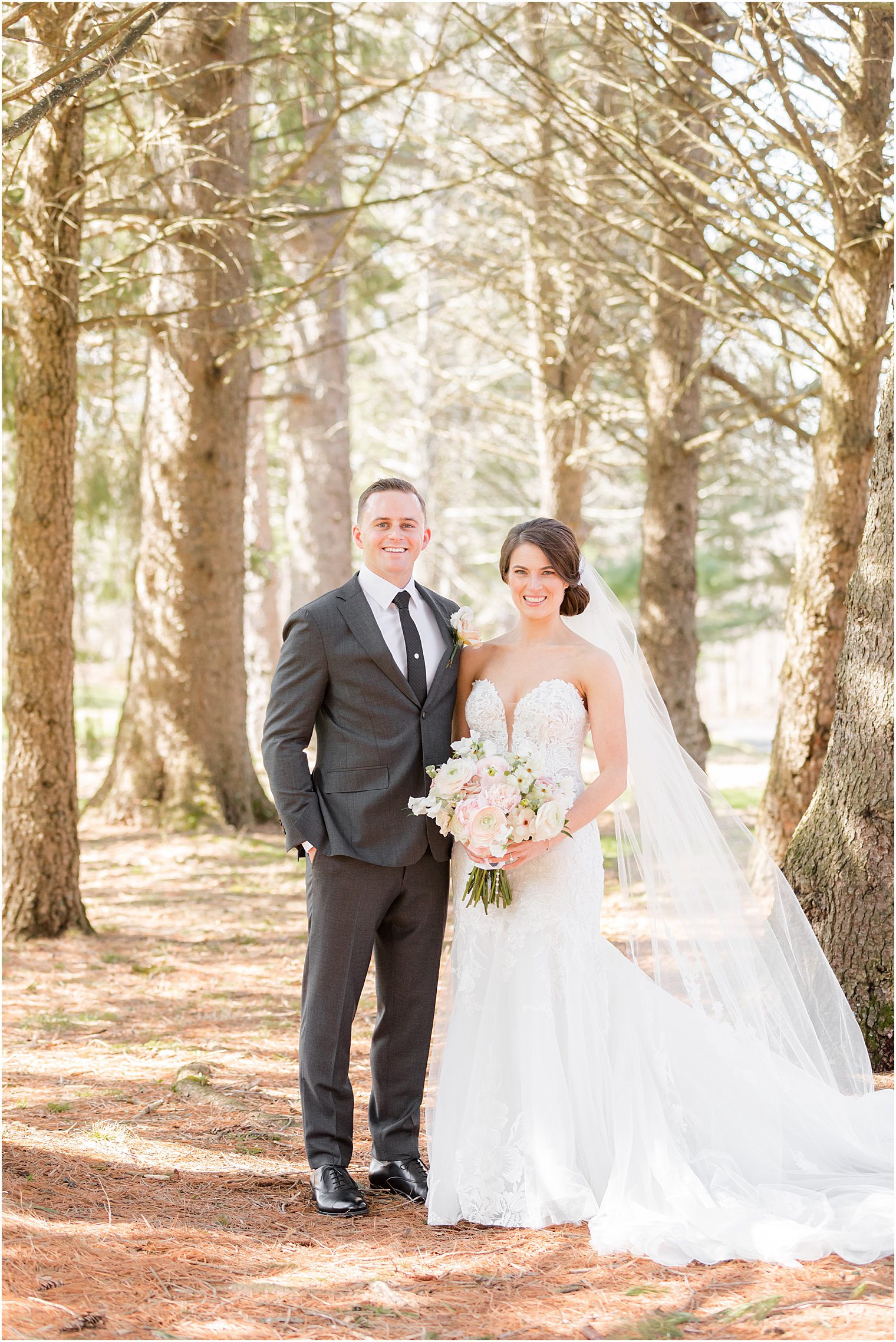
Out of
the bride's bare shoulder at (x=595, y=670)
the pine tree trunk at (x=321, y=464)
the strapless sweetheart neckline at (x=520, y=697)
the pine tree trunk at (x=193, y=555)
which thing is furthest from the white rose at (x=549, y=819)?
the pine tree trunk at (x=321, y=464)

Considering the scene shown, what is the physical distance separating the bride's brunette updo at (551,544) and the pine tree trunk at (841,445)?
288 cm

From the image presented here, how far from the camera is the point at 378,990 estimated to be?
3.89m

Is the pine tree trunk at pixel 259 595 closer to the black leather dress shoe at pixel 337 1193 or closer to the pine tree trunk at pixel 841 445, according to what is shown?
the pine tree trunk at pixel 841 445

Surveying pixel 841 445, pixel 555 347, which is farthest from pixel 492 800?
pixel 555 347

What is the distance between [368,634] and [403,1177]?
1768 millimetres

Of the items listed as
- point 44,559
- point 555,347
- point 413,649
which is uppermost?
point 555,347

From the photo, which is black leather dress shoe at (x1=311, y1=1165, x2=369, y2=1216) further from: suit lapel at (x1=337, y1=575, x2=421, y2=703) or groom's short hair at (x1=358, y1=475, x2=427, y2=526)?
groom's short hair at (x1=358, y1=475, x2=427, y2=526)

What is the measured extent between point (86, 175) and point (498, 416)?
14079 mm

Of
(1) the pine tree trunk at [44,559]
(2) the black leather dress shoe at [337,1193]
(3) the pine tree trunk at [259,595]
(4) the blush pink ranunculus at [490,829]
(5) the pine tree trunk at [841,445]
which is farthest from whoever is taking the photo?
(3) the pine tree trunk at [259,595]

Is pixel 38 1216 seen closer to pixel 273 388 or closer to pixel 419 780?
pixel 419 780

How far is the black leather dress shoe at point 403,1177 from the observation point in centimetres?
372

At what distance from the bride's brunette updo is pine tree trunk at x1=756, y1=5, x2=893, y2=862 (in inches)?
114

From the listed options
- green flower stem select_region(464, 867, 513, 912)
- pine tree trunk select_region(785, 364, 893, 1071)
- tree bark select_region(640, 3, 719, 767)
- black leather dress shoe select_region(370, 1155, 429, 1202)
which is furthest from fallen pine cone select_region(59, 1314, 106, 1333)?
tree bark select_region(640, 3, 719, 767)

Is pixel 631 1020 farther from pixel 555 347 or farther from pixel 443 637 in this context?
pixel 555 347
